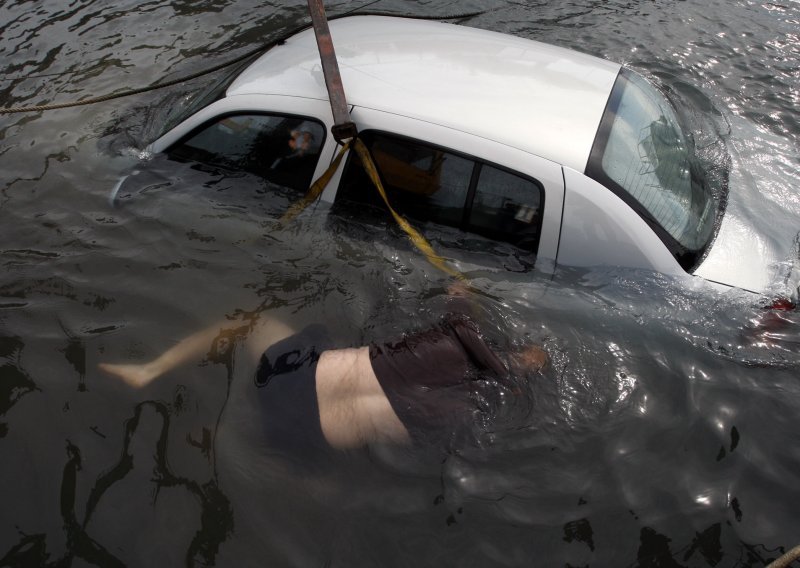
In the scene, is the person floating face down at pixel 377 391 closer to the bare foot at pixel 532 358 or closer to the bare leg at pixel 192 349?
the bare foot at pixel 532 358

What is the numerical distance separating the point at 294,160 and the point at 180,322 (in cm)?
123

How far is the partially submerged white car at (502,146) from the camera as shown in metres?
3.54

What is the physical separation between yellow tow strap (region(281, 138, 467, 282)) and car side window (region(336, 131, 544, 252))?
4cm

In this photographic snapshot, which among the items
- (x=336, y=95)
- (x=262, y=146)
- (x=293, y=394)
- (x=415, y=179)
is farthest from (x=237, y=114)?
(x=293, y=394)

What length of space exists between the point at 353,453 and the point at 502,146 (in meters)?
1.80

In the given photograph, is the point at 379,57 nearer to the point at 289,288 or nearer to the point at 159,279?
the point at 289,288

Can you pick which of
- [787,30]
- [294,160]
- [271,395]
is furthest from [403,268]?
[787,30]

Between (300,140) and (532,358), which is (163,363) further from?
(532,358)

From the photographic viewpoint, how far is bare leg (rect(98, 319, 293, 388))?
11.8 feet

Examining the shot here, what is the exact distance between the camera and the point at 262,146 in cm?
418

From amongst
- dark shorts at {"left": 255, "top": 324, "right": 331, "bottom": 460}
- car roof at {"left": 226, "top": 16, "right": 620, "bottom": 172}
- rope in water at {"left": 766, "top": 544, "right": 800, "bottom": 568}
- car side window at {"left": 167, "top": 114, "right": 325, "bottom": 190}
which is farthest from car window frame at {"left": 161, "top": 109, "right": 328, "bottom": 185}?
rope in water at {"left": 766, "top": 544, "right": 800, "bottom": 568}

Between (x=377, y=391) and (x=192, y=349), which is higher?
(x=377, y=391)

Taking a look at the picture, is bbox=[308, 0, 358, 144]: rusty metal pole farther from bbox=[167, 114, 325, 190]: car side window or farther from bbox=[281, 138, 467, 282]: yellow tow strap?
bbox=[167, 114, 325, 190]: car side window

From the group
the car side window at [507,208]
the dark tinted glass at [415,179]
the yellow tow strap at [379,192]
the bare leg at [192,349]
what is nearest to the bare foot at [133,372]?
the bare leg at [192,349]
